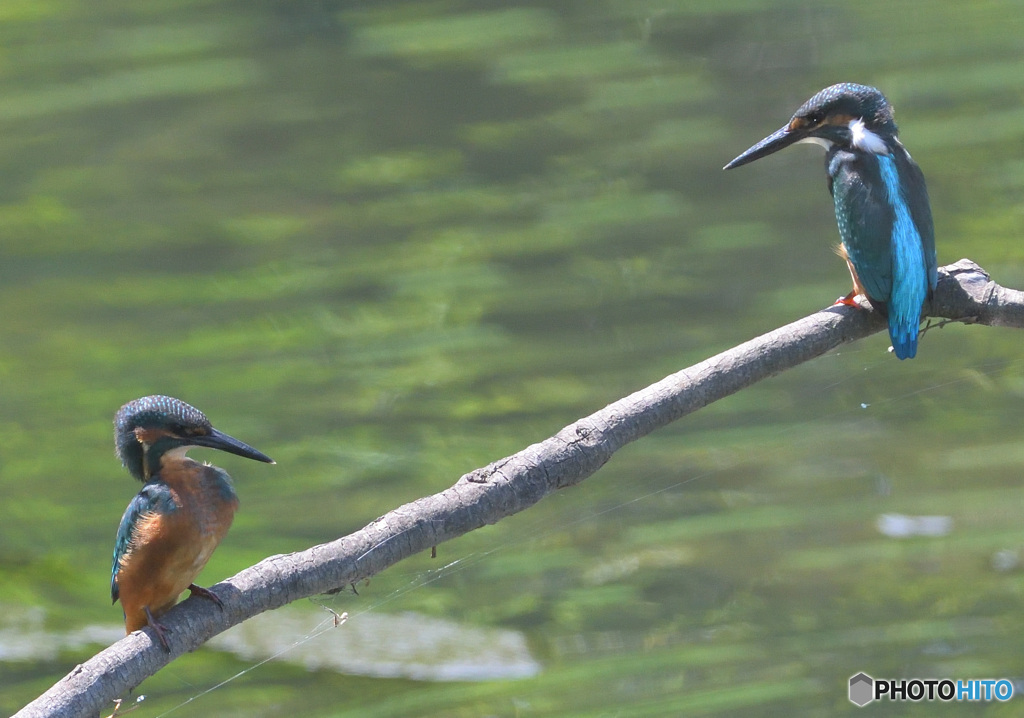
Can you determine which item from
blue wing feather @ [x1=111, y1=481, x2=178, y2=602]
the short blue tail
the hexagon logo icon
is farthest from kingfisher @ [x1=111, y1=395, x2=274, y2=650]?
the hexagon logo icon

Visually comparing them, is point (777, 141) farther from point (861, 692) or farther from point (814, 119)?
point (861, 692)

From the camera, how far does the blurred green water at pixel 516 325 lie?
314 centimetres

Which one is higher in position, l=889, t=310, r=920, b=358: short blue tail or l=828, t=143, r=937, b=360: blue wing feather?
l=828, t=143, r=937, b=360: blue wing feather

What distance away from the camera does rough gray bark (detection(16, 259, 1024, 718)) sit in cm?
156

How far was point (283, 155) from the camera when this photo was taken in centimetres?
475

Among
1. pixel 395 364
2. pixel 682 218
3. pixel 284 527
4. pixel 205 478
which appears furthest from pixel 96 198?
pixel 205 478

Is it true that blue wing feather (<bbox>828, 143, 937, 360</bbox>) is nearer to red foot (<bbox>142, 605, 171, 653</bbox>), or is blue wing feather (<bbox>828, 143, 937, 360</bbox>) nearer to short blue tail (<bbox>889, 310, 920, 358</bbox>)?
short blue tail (<bbox>889, 310, 920, 358</bbox>)

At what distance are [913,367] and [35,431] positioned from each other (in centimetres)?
266

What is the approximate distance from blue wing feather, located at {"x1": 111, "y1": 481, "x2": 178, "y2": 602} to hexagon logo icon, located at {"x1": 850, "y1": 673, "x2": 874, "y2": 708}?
176cm

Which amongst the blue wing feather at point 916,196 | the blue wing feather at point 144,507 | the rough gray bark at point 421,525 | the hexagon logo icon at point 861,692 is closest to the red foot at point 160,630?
the rough gray bark at point 421,525

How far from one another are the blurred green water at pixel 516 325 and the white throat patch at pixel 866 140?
1348 millimetres

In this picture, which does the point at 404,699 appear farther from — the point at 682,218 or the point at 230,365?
the point at 682,218

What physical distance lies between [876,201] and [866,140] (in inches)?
4.5

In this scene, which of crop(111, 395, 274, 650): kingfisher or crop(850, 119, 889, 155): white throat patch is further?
crop(850, 119, 889, 155): white throat patch
